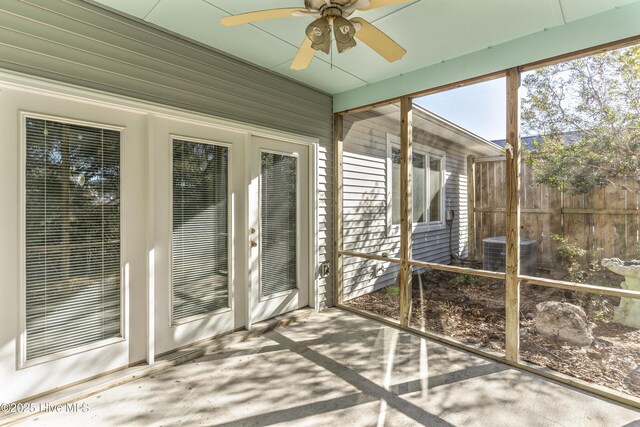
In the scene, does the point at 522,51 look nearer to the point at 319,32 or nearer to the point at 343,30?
the point at 343,30

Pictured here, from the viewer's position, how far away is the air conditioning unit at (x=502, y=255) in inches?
107

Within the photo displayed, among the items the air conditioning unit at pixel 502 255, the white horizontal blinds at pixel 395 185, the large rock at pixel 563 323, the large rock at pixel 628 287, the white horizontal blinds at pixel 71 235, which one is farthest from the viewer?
the white horizontal blinds at pixel 395 185

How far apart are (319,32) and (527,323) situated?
287 centimetres

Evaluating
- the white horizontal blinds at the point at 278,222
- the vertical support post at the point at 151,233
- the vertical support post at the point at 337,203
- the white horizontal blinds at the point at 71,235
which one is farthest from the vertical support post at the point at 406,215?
the white horizontal blinds at the point at 71,235

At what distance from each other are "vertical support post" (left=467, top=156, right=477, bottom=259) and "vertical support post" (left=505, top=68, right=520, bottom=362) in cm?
34

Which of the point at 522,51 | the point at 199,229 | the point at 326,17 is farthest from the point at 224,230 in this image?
the point at 522,51

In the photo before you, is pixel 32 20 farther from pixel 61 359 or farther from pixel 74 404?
pixel 74 404

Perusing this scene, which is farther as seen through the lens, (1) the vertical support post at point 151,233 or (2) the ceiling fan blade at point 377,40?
(1) the vertical support post at point 151,233

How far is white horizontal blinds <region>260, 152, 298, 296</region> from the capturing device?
3541 mm

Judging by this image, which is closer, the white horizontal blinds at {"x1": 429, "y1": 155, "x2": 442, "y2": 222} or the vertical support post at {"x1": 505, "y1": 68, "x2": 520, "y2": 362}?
the vertical support post at {"x1": 505, "y1": 68, "x2": 520, "y2": 362}

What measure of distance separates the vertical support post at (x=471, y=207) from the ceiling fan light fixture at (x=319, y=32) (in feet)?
6.45

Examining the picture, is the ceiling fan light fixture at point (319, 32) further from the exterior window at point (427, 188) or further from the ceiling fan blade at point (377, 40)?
the exterior window at point (427, 188)

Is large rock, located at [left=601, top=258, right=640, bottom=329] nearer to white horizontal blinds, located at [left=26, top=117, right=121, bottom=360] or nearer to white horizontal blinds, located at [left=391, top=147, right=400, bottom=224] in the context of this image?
white horizontal blinds, located at [left=391, top=147, right=400, bottom=224]

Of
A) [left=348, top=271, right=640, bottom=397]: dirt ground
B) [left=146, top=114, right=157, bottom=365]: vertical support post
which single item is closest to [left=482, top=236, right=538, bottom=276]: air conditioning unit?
[left=348, top=271, right=640, bottom=397]: dirt ground
